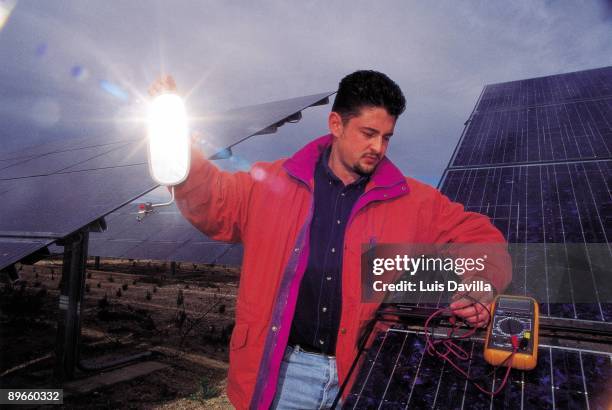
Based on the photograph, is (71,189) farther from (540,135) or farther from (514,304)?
(540,135)

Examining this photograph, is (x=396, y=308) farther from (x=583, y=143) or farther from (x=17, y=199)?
(x=17, y=199)

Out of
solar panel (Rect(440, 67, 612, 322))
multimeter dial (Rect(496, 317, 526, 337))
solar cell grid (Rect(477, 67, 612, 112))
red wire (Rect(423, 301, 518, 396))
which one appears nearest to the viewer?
red wire (Rect(423, 301, 518, 396))

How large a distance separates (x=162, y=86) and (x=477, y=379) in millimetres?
2146

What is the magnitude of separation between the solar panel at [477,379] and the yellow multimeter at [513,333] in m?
0.06

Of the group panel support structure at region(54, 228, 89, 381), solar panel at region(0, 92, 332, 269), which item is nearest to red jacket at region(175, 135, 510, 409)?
solar panel at region(0, 92, 332, 269)

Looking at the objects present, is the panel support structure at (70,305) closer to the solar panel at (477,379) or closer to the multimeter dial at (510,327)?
the solar panel at (477,379)

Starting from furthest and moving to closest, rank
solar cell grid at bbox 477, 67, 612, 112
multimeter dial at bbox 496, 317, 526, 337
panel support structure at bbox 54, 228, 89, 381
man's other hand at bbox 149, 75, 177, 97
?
solar cell grid at bbox 477, 67, 612, 112
panel support structure at bbox 54, 228, 89, 381
man's other hand at bbox 149, 75, 177, 97
multimeter dial at bbox 496, 317, 526, 337

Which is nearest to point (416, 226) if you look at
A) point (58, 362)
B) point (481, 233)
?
point (481, 233)

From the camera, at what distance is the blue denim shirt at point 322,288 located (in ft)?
8.29

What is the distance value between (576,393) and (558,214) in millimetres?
2212

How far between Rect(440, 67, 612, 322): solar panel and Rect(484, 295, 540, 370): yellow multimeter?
18.9 inches

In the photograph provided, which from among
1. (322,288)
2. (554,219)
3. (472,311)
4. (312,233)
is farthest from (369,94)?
(554,219)

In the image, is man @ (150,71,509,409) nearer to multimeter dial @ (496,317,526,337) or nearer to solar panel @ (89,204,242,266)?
multimeter dial @ (496,317,526,337)

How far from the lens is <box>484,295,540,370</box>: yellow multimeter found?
→ 1.74 metres
